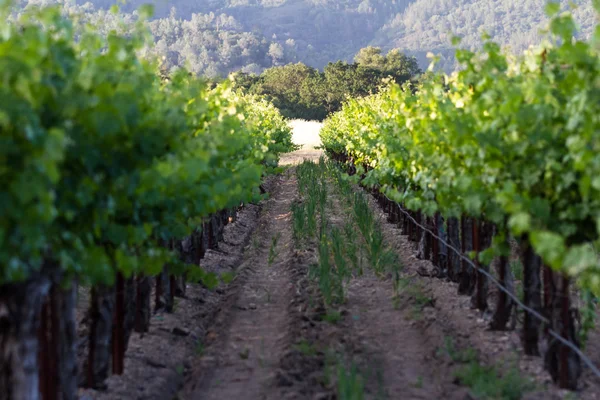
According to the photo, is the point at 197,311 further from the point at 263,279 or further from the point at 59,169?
the point at 59,169

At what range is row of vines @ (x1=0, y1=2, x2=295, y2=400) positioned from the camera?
3742 mm

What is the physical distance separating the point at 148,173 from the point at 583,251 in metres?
2.43

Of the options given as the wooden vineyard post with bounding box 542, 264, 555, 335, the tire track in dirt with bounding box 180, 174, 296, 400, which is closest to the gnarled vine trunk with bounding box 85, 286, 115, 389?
the tire track in dirt with bounding box 180, 174, 296, 400

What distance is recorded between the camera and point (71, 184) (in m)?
4.36

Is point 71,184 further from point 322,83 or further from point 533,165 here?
point 322,83

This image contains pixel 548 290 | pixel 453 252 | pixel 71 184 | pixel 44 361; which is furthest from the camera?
pixel 453 252

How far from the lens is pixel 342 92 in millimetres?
67188

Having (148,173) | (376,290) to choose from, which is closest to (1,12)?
(148,173)

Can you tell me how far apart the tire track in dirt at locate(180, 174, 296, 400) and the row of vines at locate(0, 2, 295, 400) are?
3.28 feet

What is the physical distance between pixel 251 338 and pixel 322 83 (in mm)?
63282

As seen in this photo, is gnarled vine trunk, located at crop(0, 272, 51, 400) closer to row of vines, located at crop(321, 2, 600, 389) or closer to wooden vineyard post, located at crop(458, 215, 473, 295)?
row of vines, located at crop(321, 2, 600, 389)

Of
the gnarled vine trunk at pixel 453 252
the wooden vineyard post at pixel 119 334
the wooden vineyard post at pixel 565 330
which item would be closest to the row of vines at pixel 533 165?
the wooden vineyard post at pixel 565 330

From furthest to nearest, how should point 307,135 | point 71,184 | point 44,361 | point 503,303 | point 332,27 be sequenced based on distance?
1. point 332,27
2. point 307,135
3. point 503,303
4. point 44,361
5. point 71,184

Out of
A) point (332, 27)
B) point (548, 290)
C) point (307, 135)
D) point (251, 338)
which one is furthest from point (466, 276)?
point (332, 27)
